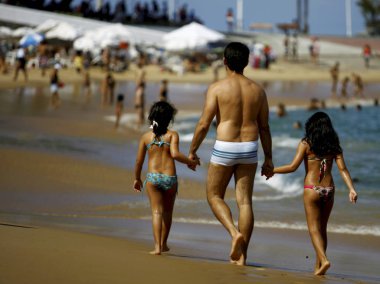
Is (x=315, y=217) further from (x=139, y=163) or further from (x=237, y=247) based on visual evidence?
(x=139, y=163)

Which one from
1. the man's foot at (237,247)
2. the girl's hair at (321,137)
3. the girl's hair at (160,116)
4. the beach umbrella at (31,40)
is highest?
the beach umbrella at (31,40)

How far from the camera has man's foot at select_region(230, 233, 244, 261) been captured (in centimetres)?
703

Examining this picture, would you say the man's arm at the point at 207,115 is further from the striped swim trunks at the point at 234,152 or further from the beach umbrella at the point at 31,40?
the beach umbrella at the point at 31,40

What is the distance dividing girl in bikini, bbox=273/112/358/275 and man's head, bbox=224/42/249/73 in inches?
A: 26.5

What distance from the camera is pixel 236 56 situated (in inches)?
288

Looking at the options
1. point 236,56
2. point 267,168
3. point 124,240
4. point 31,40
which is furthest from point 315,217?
point 31,40

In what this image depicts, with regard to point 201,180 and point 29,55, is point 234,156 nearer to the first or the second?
point 201,180

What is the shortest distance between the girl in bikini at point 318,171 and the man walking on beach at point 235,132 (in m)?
0.32

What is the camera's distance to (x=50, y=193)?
41.1 ft

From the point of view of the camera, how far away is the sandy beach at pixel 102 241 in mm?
6242

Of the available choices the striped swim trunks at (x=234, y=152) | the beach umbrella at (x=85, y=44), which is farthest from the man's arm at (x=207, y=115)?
the beach umbrella at (x=85, y=44)

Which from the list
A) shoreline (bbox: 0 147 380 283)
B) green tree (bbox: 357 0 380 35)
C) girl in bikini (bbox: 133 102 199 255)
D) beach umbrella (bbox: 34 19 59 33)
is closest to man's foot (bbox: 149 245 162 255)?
girl in bikini (bbox: 133 102 199 255)

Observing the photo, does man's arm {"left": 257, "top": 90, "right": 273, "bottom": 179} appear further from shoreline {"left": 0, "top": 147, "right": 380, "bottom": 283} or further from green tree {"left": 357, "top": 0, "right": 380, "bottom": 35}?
green tree {"left": 357, "top": 0, "right": 380, "bottom": 35}

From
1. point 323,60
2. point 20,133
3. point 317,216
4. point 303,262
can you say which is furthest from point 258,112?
point 323,60
